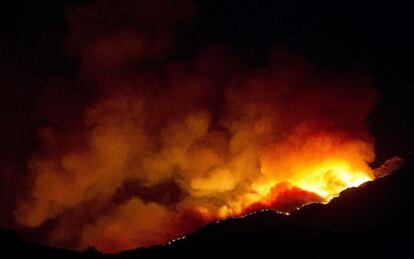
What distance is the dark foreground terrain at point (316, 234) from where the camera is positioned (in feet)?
49.2

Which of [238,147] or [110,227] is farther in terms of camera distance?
[238,147]

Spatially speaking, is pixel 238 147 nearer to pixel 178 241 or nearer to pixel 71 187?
pixel 71 187

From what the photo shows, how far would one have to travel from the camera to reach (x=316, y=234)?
52.3ft

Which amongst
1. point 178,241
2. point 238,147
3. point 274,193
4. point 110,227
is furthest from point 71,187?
point 178,241

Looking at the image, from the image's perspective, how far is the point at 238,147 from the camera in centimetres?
3753

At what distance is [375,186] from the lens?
58.6ft

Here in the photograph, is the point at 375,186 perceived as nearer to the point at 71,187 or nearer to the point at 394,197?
the point at 394,197

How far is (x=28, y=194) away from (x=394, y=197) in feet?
92.1

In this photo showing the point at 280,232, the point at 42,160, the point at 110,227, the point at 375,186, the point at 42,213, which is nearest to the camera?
the point at 280,232

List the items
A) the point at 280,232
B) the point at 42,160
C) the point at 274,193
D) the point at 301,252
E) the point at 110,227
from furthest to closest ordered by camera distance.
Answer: the point at 42,160
the point at 110,227
the point at 274,193
the point at 280,232
the point at 301,252

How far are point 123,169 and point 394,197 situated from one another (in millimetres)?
25680

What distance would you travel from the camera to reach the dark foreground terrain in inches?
591

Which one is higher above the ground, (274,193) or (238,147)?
(238,147)

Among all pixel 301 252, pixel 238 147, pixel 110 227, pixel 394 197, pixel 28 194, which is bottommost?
pixel 301 252
